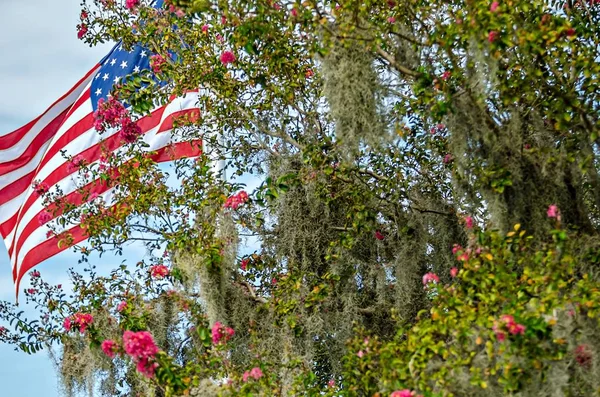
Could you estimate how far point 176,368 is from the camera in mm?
5379

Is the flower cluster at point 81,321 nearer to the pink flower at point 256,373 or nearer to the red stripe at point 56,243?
the red stripe at point 56,243

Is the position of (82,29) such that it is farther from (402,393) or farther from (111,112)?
(402,393)

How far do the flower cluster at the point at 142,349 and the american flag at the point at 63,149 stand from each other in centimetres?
316

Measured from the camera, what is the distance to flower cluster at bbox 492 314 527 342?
429 centimetres

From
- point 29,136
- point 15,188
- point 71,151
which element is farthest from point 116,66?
point 15,188

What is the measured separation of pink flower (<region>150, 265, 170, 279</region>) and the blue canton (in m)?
2.39

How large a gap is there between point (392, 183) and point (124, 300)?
2.69 meters

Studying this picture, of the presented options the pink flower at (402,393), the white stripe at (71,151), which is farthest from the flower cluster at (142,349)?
the white stripe at (71,151)

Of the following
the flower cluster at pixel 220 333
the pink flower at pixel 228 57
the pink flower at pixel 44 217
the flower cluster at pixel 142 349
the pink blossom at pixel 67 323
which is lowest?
the flower cluster at pixel 142 349

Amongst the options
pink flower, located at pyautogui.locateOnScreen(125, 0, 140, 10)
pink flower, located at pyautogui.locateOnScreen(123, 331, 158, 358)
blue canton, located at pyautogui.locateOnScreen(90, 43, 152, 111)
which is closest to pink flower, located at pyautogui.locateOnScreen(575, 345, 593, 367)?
pink flower, located at pyautogui.locateOnScreen(123, 331, 158, 358)

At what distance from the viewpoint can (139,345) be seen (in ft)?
16.4

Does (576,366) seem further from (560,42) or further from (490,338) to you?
(560,42)

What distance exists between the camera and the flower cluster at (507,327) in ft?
14.1

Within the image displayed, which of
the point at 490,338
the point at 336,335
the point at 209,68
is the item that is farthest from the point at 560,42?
the point at 209,68
